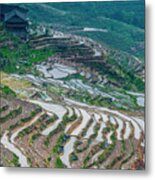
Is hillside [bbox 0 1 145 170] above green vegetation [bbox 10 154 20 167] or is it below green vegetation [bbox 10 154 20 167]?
above

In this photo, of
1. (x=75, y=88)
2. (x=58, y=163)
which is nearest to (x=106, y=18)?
(x=75, y=88)

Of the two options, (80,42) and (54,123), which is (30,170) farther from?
(80,42)

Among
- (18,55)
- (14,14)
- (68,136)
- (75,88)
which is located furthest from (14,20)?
(68,136)

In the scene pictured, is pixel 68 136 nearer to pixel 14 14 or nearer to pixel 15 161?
pixel 15 161

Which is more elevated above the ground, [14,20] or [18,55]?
[14,20]

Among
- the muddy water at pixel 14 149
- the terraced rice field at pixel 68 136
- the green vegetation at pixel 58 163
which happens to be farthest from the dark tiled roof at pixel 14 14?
the green vegetation at pixel 58 163

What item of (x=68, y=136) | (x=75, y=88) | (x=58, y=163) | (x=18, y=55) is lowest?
(x=58, y=163)

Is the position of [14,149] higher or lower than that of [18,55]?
lower

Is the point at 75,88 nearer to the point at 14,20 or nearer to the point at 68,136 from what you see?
the point at 68,136

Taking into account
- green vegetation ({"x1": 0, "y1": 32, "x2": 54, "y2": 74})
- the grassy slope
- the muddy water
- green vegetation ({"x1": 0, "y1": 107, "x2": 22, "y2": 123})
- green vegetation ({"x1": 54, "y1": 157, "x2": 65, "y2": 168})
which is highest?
the grassy slope

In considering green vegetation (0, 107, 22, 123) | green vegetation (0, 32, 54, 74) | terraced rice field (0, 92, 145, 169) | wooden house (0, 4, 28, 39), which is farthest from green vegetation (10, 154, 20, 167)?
wooden house (0, 4, 28, 39)

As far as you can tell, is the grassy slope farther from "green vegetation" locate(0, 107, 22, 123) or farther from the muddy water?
the muddy water
